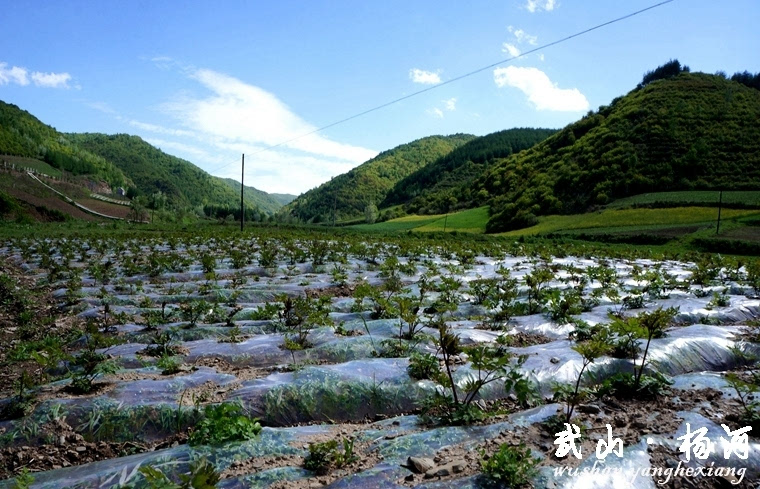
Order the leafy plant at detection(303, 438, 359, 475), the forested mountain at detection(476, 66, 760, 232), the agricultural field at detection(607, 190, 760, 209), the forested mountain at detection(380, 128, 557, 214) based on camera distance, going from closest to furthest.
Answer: the leafy plant at detection(303, 438, 359, 475), the agricultural field at detection(607, 190, 760, 209), the forested mountain at detection(476, 66, 760, 232), the forested mountain at detection(380, 128, 557, 214)

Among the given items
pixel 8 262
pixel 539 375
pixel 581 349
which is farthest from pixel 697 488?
pixel 8 262

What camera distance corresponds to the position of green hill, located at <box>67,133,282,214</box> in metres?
131

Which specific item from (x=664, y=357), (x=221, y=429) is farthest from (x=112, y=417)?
(x=664, y=357)

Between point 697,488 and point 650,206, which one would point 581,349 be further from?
point 650,206

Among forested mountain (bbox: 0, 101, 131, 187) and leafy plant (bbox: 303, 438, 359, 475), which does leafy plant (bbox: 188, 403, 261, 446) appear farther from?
forested mountain (bbox: 0, 101, 131, 187)

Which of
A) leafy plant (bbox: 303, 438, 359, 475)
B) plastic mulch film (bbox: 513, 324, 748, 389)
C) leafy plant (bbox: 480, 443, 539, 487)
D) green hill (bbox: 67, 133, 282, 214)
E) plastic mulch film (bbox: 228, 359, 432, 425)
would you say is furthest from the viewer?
green hill (bbox: 67, 133, 282, 214)

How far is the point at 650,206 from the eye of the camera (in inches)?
1489

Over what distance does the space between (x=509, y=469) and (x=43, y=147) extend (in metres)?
125

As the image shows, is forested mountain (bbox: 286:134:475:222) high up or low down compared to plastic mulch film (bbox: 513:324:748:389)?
up

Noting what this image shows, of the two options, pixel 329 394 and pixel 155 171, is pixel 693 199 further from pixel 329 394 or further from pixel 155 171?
pixel 155 171

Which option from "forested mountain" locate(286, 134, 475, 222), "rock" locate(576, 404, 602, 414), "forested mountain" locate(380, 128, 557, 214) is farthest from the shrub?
"forested mountain" locate(380, 128, 557, 214)

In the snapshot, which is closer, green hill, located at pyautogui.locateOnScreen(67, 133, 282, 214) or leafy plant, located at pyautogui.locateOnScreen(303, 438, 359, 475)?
leafy plant, located at pyautogui.locateOnScreen(303, 438, 359, 475)

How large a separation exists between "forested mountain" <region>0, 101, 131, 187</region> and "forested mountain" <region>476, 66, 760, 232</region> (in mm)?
91289

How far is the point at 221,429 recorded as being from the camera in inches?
119
